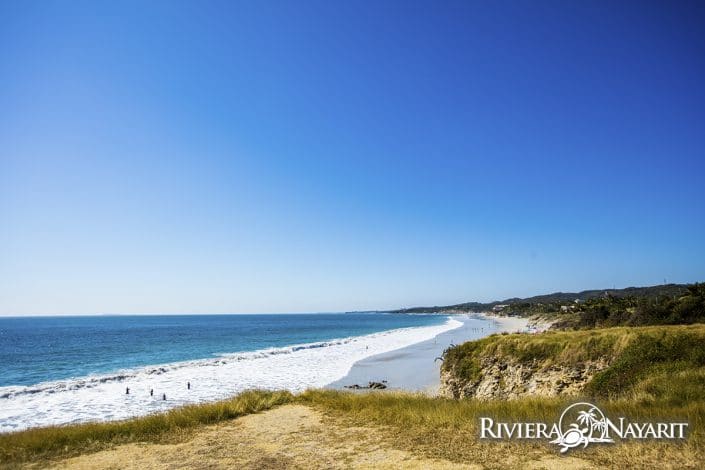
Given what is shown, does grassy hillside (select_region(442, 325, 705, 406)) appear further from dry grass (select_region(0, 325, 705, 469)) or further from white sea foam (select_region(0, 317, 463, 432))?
white sea foam (select_region(0, 317, 463, 432))

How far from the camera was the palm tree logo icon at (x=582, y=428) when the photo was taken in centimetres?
949

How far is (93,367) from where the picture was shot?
51.0 metres

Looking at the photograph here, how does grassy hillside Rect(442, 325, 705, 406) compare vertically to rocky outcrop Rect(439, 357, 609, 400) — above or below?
above

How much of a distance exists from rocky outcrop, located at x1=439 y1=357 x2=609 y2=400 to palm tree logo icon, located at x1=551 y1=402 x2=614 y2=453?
26.5 ft

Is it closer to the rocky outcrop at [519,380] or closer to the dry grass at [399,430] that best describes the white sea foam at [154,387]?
the rocky outcrop at [519,380]

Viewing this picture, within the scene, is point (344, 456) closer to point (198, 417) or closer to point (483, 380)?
point (198, 417)

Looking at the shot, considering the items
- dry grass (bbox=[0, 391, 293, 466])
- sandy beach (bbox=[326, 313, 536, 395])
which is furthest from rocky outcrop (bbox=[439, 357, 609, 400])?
dry grass (bbox=[0, 391, 293, 466])

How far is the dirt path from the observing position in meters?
9.38

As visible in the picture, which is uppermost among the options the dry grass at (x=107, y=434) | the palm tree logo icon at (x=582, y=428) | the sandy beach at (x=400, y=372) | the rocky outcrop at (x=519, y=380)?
the palm tree logo icon at (x=582, y=428)

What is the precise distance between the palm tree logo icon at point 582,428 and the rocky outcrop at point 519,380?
807 cm

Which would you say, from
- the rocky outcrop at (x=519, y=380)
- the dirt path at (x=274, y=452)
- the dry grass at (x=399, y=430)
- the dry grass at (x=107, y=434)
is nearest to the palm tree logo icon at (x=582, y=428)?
the dry grass at (x=399, y=430)

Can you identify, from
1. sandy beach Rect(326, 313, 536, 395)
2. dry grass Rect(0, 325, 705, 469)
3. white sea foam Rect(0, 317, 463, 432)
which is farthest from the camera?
sandy beach Rect(326, 313, 536, 395)

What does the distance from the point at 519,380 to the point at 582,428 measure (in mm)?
11732

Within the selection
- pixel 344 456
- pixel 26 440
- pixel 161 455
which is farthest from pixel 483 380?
pixel 26 440
